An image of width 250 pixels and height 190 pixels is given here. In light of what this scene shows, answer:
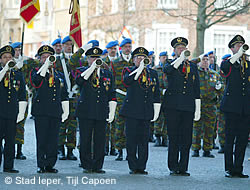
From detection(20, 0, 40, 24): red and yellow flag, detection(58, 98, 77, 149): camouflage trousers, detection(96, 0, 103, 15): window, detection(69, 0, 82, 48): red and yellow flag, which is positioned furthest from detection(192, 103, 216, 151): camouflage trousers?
detection(96, 0, 103, 15): window

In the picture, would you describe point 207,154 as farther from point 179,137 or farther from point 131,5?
point 131,5

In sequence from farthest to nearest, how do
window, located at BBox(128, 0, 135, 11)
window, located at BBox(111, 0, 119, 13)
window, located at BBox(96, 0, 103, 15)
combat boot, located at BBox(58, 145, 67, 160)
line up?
window, located at BBox(96, 0, 103, 15) < window, located at BBox(111, 0, 119, 13) < window, located at BBox(128, 0, 135, 11) < combat boot, located at BBox(58, 145, 67, 160)

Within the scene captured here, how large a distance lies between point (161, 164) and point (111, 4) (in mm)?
28709

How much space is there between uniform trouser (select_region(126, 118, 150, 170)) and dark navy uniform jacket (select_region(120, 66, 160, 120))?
115 millimetres

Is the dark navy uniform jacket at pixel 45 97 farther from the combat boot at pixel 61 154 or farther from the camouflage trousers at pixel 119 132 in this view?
the camouflage trousers at pixel 119 132

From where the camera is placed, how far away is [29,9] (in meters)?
13.6

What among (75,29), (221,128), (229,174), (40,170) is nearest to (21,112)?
(40,170)

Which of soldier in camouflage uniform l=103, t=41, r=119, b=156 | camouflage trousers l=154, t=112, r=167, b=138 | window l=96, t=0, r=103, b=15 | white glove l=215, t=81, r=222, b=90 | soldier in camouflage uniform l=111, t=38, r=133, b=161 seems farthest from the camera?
window l=96, t=0, r=103, b=15

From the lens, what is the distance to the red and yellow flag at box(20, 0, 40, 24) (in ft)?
44.2

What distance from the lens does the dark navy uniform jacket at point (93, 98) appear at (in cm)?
1067

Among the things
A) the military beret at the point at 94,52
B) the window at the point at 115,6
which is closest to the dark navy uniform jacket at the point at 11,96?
the military beret at the point at 94,52

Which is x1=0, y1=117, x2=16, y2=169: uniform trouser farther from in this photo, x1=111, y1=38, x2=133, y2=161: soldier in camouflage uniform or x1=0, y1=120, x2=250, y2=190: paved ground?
x1=111, y1=38, x2=133, y2=161: soldier in camouflage uniform

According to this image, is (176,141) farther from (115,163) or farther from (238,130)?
(115,163)

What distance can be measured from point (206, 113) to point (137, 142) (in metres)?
3.53
